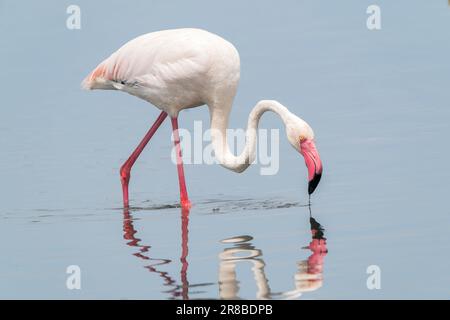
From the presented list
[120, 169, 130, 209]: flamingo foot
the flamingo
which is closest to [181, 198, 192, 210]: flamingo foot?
the flamingo

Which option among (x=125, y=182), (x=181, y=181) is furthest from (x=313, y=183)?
(x=125, y=182)

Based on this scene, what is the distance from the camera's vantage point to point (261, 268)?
10570mm

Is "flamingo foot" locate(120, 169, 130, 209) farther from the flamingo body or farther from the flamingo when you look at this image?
the flamingo body

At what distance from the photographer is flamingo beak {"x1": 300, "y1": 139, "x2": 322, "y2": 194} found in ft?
39.7

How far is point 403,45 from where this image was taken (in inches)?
838

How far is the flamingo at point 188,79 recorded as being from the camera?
12930 mm

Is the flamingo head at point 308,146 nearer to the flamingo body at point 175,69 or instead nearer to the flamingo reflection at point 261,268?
the flamingo reflection at point 261,268

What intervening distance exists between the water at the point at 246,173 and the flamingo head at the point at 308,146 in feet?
1.37

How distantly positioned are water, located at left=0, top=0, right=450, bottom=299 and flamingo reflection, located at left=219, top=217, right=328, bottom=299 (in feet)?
0.08

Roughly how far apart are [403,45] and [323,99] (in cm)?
336

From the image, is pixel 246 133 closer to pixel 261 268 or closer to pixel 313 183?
pixel 313 183

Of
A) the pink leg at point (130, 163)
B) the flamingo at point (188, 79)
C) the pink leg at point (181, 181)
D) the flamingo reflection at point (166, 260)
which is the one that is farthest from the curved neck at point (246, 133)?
the pink leg at point (130, 163)

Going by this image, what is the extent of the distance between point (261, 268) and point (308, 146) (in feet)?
6.57

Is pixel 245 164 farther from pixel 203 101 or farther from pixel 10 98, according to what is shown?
pixel 10 98
